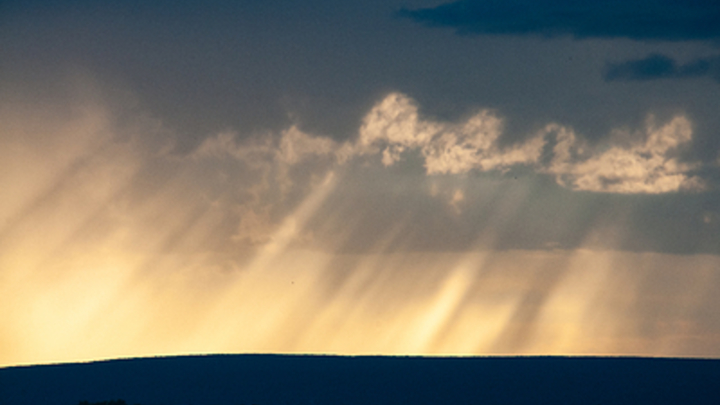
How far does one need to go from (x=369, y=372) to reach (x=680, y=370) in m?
36.4

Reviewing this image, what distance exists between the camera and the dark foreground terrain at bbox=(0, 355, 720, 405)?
8331cm

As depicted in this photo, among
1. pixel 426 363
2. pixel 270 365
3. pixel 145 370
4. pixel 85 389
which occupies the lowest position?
pixel 85 389

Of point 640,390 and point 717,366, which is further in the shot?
point 717,366

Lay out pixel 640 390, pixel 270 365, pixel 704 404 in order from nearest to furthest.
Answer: pixel 704 404, pixel 640 390, pixel 270 365

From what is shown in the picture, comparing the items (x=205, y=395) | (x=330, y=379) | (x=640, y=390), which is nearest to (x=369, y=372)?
(x=330, y=379)

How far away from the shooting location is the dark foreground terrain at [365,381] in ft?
273

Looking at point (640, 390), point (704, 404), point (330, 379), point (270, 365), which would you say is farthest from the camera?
point (270, 365)

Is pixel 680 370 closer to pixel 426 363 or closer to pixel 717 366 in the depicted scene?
pixel 717 366

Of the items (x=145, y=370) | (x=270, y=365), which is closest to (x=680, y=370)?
(x=270, y=365)

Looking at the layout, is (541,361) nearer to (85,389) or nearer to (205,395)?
(205,395)

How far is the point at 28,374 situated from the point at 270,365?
94.4 ft

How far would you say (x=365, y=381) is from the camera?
92.3 m

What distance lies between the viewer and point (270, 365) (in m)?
102

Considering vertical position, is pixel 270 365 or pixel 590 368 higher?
pixel 590 368
